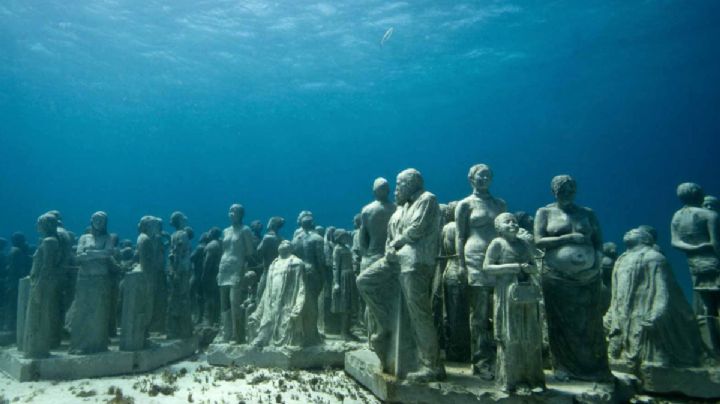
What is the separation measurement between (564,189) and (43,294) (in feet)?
35.9

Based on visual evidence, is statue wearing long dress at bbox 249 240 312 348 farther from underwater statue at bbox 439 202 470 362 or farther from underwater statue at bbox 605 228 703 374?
underwater statue at bbox 605 228 703 374

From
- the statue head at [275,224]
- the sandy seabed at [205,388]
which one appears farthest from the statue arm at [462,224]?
the statue head at [275,224]

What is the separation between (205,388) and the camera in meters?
8.20

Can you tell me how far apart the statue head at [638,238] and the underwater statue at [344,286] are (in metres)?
6.72

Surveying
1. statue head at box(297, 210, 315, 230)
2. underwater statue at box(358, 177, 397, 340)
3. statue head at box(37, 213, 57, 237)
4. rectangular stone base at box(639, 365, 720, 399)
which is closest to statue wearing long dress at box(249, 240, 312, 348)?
statue head at box(297, 210, 315, 230)

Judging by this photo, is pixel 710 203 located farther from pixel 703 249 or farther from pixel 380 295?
pixel 380 295

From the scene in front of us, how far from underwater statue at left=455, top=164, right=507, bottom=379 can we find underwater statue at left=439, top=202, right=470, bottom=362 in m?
0.39

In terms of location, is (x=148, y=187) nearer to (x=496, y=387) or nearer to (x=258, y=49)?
(x=258, y=49)

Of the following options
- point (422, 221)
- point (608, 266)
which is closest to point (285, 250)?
point (422, 221)

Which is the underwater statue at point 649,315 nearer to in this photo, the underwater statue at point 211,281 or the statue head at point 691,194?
the statue head at point 691,194

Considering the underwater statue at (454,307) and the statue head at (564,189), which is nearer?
the statue head at (564,189)

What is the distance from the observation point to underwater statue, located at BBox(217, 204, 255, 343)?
11664 mm

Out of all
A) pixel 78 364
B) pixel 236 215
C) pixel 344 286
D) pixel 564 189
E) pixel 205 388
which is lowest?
pixel 205 388

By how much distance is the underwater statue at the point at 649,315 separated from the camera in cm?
750
